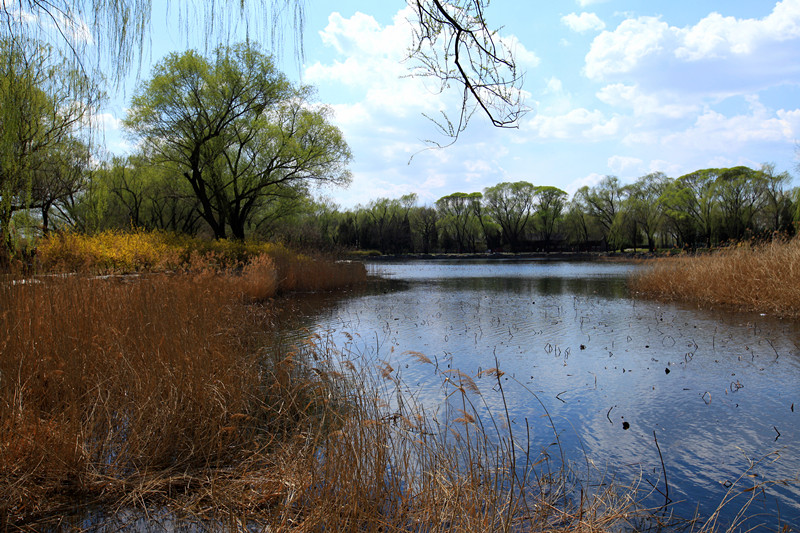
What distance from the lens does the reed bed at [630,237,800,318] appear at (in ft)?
43.2

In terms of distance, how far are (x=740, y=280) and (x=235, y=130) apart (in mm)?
24478

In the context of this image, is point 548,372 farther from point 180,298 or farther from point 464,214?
point 464,214

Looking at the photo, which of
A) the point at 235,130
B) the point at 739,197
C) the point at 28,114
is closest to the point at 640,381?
the point at 28,114

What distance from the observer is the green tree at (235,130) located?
80.6 ft

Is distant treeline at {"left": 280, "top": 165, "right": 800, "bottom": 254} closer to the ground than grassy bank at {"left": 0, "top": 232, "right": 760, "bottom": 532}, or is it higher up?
higher up

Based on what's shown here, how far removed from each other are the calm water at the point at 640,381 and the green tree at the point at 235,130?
15185mm

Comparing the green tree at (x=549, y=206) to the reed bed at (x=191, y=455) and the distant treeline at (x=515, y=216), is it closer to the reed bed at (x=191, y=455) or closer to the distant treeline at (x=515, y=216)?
the distant treeline at (x=515, y=216)

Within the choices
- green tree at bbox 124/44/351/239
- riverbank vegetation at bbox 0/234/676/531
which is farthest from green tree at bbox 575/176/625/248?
riverbank vegetation at bbox 0/234/676/531

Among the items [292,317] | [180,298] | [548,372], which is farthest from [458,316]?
[180,298]

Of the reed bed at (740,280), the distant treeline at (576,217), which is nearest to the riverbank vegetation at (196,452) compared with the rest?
the reed bed at (740,280)

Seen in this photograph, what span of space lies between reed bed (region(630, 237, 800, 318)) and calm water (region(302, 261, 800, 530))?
1018 millimetres

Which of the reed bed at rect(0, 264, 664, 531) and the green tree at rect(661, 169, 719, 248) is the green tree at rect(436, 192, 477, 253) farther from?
the reed bed at rect(0, 264, 664, 531)

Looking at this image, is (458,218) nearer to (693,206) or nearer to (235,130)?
(693,206)

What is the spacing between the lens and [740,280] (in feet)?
48.8
